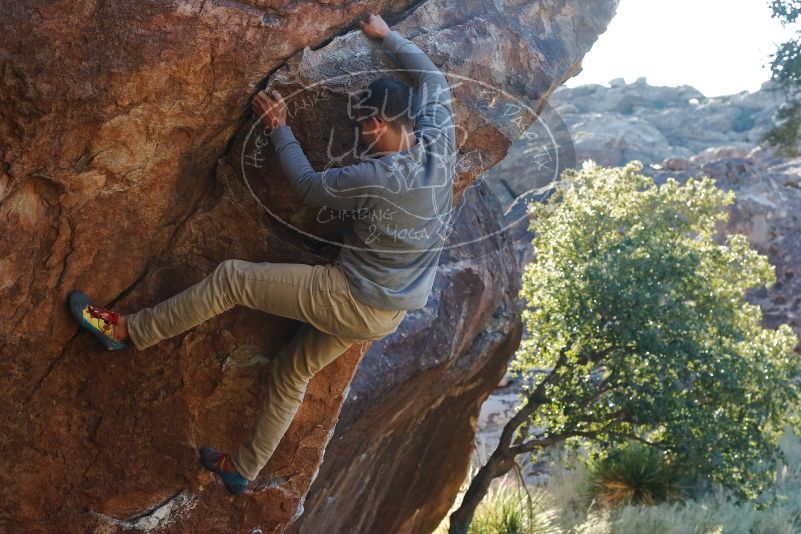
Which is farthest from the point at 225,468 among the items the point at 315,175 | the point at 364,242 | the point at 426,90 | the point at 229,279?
the point at 426,90

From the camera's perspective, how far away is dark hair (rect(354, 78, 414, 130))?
473 centimetres

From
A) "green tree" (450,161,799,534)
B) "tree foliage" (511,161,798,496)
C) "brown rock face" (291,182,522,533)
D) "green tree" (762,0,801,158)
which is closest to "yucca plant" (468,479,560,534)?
"green tree" (450,161,799,534)

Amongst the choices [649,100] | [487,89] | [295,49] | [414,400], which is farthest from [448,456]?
[649,100]

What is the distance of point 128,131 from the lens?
4.53 m

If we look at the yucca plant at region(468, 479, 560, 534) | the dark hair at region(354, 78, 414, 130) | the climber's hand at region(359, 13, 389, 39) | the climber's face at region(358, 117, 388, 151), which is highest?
the climber's hand at region(359, 13, 389, 39)

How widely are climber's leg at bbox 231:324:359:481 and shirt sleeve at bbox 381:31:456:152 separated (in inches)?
49.9

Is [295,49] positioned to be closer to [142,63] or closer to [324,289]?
[142,63]

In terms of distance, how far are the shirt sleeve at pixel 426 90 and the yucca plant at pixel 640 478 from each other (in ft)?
32.6

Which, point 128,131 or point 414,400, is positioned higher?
point 128,131

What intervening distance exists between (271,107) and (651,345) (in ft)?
23.5

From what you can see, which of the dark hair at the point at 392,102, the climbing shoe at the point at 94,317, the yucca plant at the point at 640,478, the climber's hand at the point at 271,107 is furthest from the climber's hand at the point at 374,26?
the yucca plant at the point at 640,478

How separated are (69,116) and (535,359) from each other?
8.55m

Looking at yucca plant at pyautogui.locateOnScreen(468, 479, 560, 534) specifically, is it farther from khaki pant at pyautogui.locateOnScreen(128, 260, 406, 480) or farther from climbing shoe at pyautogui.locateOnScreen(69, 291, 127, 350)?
climbing shoe at pyautogui.locateOnScreen(69, 291, 127, 350)

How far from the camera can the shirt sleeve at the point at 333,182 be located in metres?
4.47
